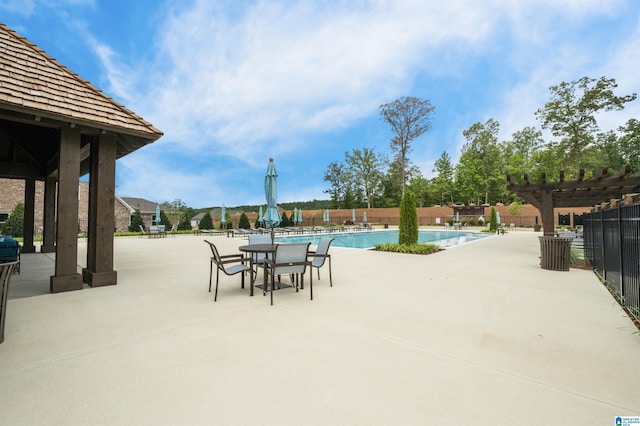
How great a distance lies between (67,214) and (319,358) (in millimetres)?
4756

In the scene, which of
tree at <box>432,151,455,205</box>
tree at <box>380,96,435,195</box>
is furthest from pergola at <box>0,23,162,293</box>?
tree at <box>432,151,455,205</box>

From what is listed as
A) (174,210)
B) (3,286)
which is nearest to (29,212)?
(3,286)

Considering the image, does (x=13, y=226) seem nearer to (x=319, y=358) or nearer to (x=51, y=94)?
(x=51, y=94)

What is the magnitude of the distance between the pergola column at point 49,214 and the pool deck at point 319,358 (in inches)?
294

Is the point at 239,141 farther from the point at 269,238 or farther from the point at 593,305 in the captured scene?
the point at 593,305

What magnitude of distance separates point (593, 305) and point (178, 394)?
5.13 meters

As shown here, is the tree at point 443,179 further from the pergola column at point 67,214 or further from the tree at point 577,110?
the pergola column at point 67,214

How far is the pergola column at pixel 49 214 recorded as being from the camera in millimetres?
9945

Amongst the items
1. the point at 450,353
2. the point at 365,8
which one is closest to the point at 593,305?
the point at 450,353

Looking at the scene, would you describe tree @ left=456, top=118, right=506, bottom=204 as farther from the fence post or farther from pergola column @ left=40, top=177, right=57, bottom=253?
pergola column @ left=40, top=177, right=57, bottom=253

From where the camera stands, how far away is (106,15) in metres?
14.8

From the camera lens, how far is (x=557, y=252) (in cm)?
670

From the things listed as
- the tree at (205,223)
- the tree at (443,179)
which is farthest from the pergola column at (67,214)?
the tree at (443,179)

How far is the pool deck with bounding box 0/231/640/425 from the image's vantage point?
5.82 ft
